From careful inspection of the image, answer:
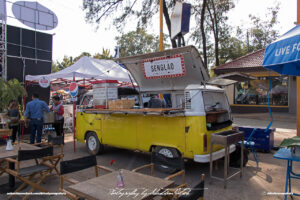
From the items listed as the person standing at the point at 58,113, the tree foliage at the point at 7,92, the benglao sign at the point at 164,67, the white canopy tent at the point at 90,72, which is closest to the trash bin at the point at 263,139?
the benglao sign at the point at 164,67

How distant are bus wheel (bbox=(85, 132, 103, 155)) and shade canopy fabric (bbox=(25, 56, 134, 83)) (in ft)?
8.93

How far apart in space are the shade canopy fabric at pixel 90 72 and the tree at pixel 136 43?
26079 millimetres

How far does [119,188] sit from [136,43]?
35.6 m

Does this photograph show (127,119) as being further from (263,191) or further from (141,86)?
(263,191)

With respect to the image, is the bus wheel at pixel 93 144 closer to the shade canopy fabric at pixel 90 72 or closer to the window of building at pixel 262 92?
the shade canopy fabric at pixel 90 72

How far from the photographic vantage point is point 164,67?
611 centimetres

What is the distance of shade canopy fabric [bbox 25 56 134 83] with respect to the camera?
29.3ft

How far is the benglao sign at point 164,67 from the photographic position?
581cm

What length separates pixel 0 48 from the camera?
414 inches

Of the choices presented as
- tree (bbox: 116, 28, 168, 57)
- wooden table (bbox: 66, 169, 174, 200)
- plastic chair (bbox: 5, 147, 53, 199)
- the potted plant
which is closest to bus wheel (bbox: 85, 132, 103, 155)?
plastic chair (bbox: 5, 147, 53, 199)

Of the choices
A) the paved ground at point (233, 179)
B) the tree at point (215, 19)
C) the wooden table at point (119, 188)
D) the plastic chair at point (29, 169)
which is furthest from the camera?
the tree at point (215, 19)

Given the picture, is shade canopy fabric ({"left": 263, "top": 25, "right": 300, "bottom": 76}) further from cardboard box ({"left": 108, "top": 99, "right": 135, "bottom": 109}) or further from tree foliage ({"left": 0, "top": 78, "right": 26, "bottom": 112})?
tree foliage ({"left": 0, "top": 78, "right": 26, "bottom": 112})

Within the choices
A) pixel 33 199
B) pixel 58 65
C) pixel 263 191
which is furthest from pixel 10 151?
pixel 58 65

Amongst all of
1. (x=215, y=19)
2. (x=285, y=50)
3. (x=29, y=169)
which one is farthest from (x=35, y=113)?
(x=215, y=19)
